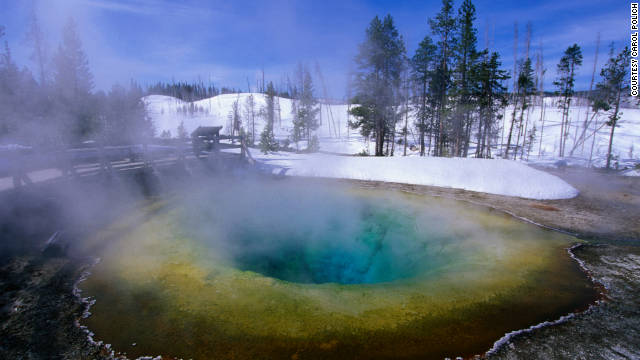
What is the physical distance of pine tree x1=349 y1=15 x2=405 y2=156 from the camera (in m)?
19.3

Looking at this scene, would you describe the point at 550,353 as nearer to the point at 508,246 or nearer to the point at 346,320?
the point at 346,320

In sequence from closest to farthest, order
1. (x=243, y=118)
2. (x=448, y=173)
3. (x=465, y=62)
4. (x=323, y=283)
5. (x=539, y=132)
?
(x=323, y=283) < (x=448, y=173) < (x=465, y=62) < (x=539, y=132) < (x=243, y=118)

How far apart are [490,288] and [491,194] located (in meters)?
7.14

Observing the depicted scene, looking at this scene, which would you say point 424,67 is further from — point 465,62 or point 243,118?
point 243,118

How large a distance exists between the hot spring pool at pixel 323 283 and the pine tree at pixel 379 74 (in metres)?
12.9

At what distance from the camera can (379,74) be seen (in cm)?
2000

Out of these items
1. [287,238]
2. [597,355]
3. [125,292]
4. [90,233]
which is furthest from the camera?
[287,238]

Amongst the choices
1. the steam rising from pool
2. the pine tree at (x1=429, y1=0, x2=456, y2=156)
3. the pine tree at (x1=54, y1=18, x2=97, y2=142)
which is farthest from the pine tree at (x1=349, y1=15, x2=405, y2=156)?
the pine tree at (x1=54, y1=18, x2=97, y2=142)

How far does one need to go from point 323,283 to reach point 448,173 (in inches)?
Result: 365

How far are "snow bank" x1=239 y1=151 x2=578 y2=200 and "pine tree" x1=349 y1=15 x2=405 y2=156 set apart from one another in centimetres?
581

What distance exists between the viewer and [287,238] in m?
6.68

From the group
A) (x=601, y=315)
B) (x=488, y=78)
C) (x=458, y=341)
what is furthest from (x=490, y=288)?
(x=488, y=78)

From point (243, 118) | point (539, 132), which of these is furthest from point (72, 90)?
point (243, 118)

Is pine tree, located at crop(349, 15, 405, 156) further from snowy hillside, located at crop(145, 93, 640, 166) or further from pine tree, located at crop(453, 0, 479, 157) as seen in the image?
snowy hillside, located at crop(145, 93, 640, 166)
